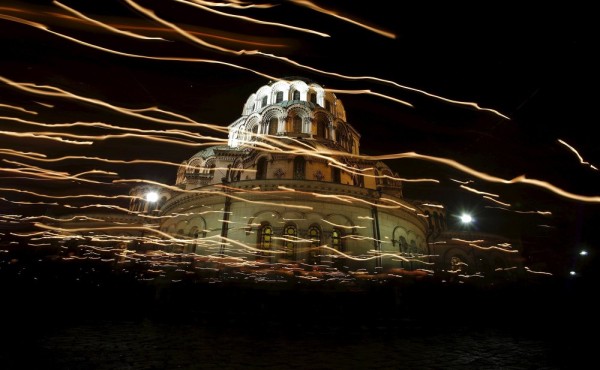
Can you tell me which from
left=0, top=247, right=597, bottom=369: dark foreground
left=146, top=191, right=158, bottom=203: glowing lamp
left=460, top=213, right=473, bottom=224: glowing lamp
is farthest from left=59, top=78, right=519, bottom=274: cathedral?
left=460, top=213, right=473, bottom=224: glowing lamp

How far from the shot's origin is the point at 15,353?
5.45 meters

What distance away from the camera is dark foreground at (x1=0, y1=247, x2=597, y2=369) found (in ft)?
19.0

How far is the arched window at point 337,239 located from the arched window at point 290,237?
246 cm

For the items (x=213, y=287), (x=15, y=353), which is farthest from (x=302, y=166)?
(x=15, y=353)

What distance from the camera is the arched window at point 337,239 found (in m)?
19.8

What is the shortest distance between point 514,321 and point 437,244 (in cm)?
2279

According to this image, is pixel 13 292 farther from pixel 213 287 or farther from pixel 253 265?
pixel 253 265

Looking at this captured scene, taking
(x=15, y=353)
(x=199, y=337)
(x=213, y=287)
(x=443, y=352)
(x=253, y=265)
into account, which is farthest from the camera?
(x=253, y=265)

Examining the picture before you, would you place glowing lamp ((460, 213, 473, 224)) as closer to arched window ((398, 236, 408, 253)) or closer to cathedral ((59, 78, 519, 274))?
cathedral ((59, 78, 519, 274))

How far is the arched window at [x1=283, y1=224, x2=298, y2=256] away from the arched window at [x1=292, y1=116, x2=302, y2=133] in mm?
10906

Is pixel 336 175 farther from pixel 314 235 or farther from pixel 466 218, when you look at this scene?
pixel 466 218

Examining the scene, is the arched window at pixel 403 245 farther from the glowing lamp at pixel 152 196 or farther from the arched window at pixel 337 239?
the glowing lamp at pixel 152 196

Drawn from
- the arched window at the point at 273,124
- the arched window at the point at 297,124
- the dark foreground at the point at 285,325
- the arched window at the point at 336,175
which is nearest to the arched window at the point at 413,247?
the arched window at the point at 336,175

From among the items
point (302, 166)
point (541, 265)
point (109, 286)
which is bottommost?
point (109, 286)
